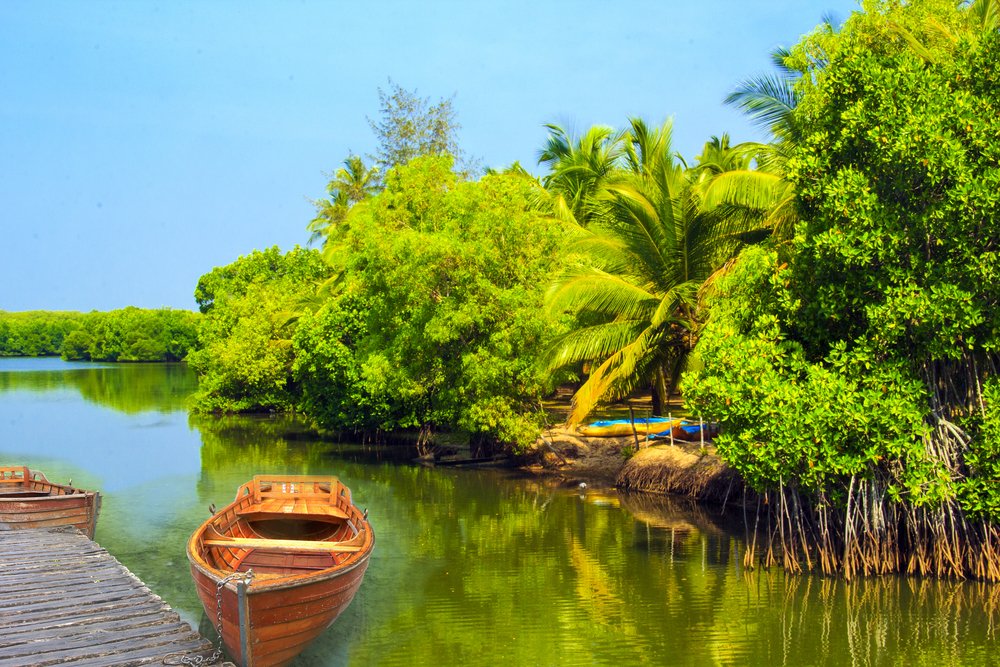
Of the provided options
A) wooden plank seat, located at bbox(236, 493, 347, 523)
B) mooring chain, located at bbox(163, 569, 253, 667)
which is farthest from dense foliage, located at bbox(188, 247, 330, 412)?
mooring chain, located at bbox(163, 569, 253, 667)

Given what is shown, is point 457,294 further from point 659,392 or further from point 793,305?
point 793,305

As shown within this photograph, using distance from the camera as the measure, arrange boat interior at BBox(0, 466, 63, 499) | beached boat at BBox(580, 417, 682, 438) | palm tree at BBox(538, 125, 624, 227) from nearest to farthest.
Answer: boat interior at BBox(0, 466, 63, 499)
beached boat at BBox(580, 417, 682, 438)
palm tree at BBox(538, 125, 624, 227)

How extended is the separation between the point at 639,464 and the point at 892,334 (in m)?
10.4

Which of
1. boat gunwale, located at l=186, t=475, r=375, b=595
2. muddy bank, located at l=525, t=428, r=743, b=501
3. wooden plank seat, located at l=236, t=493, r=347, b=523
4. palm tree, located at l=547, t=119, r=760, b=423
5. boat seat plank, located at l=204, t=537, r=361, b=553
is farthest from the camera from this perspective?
palm tree, located at l=547, t=119, r=760, b=423

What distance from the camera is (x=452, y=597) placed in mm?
14094

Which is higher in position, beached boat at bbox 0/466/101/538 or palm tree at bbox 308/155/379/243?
palm tree at bbox 308/155/379/243

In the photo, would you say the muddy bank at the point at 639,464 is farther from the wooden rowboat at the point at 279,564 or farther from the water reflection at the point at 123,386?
the water reflection at the point at 123,386

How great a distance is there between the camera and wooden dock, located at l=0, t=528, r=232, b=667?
912cm

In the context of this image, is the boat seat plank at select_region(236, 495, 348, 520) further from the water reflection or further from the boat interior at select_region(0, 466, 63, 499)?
the water reflection

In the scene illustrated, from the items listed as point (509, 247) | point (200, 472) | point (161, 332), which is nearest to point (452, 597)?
point (509, 247)

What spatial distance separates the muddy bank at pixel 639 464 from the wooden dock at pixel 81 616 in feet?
42.7

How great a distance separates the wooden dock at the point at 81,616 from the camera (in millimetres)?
9117

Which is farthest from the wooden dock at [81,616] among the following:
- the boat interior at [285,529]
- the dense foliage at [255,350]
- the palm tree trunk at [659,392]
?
the dense foliage at [255,350]

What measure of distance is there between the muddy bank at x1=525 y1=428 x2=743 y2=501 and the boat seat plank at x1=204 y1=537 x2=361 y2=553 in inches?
416
